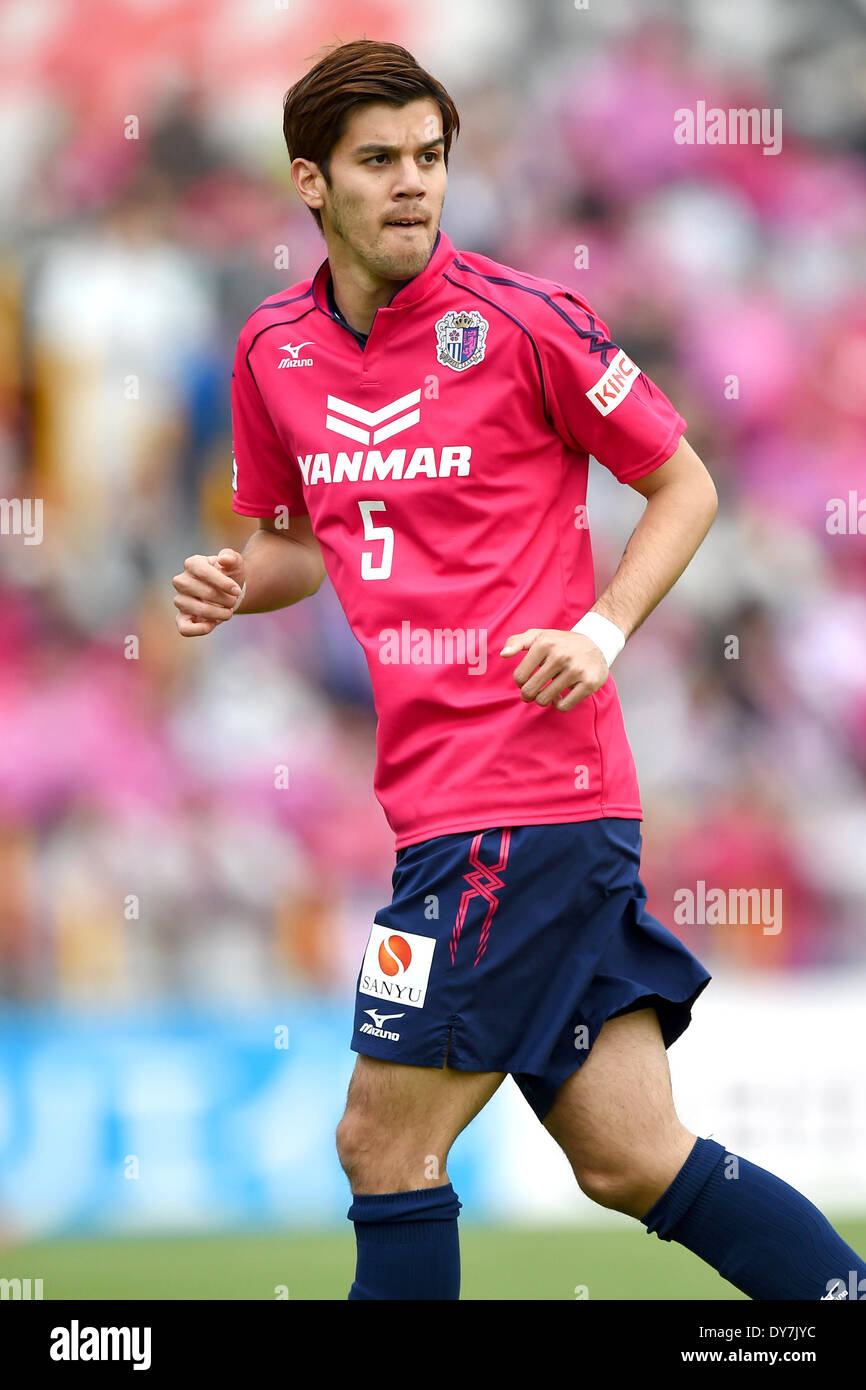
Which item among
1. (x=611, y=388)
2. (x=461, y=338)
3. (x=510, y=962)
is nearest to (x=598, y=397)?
(x=611, y=388)

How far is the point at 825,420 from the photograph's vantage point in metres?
5.82

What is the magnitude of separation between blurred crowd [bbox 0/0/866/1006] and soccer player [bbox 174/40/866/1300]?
279 centimetres

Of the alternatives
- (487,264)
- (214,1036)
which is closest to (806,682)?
(214,1036)

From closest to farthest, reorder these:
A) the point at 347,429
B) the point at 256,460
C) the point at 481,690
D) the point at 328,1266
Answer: the point at 481,690, the point at 347,429, the point at 256,460, the point at 328,1266

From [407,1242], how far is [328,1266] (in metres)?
1.85

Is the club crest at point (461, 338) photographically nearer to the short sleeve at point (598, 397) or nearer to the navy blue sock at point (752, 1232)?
the short sleeve at point (598, 397)

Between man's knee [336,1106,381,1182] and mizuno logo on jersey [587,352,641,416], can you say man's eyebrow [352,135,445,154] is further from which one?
man's knee [336,1106,381,1182]

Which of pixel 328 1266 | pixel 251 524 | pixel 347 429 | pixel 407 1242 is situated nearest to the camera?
pixel 407 1242

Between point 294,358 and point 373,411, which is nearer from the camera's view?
point 373,411

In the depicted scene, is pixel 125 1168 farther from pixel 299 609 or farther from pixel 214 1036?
pixel 299 609

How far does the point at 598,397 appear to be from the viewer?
2.33m

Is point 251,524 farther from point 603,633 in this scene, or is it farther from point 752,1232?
point 752,1232

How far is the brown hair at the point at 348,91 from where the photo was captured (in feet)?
7.86

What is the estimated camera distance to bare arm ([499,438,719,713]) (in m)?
2.11
